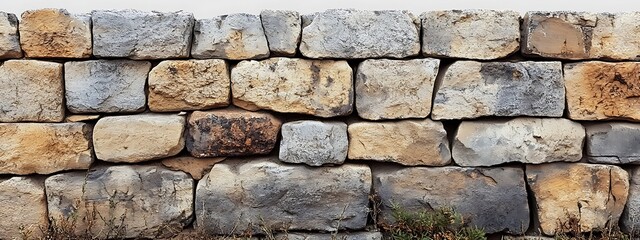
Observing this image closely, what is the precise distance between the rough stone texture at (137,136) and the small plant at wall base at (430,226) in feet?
4.75

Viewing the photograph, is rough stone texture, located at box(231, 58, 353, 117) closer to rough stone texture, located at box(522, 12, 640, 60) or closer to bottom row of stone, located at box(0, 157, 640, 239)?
bottom row of stone, located at box(0, 157, 640, 239)

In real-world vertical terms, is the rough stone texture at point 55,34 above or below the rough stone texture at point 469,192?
above

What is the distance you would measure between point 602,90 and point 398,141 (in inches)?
50.9

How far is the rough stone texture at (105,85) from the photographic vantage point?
3.66 meters

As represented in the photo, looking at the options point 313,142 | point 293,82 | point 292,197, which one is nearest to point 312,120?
point 313,142

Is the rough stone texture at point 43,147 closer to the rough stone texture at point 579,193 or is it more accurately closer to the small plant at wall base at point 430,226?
the small plant at wall base at point 430,226

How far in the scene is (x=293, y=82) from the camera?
12.1ft

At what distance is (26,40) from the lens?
3607 mm

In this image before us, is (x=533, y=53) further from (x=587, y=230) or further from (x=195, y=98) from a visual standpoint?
(x=195, y=98)

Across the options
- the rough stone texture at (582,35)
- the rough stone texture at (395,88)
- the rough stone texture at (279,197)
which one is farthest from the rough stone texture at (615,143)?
the rough stone texture at (279,197)

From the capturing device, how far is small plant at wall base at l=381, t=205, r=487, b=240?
3.70 metres

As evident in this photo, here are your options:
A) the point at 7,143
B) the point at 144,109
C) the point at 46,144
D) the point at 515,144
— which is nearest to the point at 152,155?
the point at 144,109

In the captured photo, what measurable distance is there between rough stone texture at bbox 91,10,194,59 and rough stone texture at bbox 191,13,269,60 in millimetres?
93

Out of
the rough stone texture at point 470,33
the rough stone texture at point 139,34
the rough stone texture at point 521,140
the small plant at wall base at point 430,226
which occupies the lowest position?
the small plant at wall base at point 430,226
